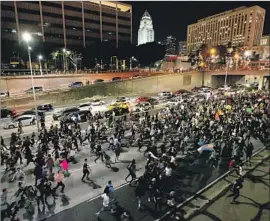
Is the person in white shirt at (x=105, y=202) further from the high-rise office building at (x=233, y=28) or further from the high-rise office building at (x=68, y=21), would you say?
the high-rise office building at (x=233, y=28)

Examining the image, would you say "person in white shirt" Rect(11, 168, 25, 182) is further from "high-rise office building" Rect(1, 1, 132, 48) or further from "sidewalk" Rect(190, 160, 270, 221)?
"high-rise office building" Rect(1, 1, 132, 48)

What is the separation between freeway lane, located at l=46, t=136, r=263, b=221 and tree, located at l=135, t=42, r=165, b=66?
6943 cm

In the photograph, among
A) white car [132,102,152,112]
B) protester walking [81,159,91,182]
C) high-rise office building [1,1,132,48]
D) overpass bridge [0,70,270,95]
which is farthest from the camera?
high-rise office building [1,1,132,48]

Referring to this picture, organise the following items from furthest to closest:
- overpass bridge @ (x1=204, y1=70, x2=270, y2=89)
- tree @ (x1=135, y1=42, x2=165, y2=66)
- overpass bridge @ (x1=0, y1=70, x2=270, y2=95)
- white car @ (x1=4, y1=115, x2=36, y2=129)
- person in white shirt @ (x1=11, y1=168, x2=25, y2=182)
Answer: tree @ (x1=135, y1=42, x2=165, y2=66)
overpass bridge @ (x1=204, y1=70, x2=270, y2=89)
overpass bridge @ (x1=0, y1=70, x2=270, y2=95)
white car @ (x1=4, y1=115, x2=36, y2=129)
person in white shirt @ (x1=11, y1=168, x2=25, y2=182)

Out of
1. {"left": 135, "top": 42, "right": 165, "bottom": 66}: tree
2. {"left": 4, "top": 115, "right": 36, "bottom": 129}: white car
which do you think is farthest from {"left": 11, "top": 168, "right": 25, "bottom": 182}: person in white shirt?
{"left": 135, "top": 42, "right": 165, "bottom": 66}: tree

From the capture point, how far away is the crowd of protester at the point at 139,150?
414 inches

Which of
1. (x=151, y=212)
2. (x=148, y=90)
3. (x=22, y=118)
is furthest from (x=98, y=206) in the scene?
(x=148, y=90)

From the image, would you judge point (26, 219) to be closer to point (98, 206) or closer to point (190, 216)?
point (98, 206)

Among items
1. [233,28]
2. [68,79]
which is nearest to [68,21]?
[68,79]

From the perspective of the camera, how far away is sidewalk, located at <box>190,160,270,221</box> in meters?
9.92

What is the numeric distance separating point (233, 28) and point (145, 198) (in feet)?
557

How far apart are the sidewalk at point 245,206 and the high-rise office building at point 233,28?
148371 millimetres

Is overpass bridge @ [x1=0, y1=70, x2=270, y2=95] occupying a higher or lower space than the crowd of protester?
higher

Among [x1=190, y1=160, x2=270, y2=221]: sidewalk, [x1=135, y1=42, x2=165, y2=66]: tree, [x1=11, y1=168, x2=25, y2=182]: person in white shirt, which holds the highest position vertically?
[x1=135, y1=42, x2=165, y2=66]: tree
